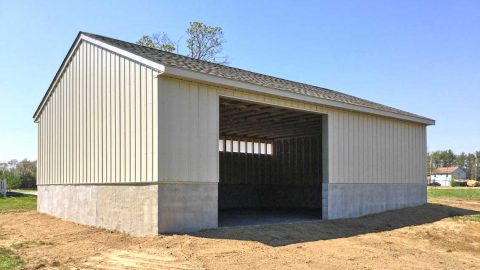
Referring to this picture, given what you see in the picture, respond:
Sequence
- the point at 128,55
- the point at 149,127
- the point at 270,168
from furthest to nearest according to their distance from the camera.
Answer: the point at 270,168, the point at 128,55, the point at 149,127

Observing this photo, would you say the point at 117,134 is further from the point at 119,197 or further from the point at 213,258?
the point at 213,258

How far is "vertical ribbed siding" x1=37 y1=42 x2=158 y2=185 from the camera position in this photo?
37.6 ft

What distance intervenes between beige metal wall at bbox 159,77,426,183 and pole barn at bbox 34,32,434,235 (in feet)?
0.11

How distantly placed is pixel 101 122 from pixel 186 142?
3.55 m

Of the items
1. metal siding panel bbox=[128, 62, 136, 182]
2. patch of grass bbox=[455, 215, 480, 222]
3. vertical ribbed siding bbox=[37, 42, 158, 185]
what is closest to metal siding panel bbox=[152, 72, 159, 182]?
vertical ribbed siding bbox=[37, 42, 158, 185]

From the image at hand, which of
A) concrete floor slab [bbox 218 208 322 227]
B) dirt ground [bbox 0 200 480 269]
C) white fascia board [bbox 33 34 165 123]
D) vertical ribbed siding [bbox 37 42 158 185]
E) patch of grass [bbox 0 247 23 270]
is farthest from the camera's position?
concrete floor slab [bbox 218 208 322 227]

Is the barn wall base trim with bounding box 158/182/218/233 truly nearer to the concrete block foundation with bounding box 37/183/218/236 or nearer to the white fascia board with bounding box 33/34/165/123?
the concrete block foundation with bounding box 37/183/218/236

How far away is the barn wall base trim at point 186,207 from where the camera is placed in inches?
429

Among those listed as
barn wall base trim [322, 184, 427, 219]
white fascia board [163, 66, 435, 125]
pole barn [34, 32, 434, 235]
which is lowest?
barn wall base trim [322, 184, 427, 219]

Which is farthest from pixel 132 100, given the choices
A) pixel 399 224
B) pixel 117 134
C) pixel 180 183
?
pixel 399 224

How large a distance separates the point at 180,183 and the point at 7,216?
1078 centimetres

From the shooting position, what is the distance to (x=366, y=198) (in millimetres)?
16891

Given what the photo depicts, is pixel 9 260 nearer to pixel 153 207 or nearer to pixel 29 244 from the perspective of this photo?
pixel 29 244

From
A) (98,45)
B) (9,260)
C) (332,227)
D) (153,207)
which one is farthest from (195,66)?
(9,260)
